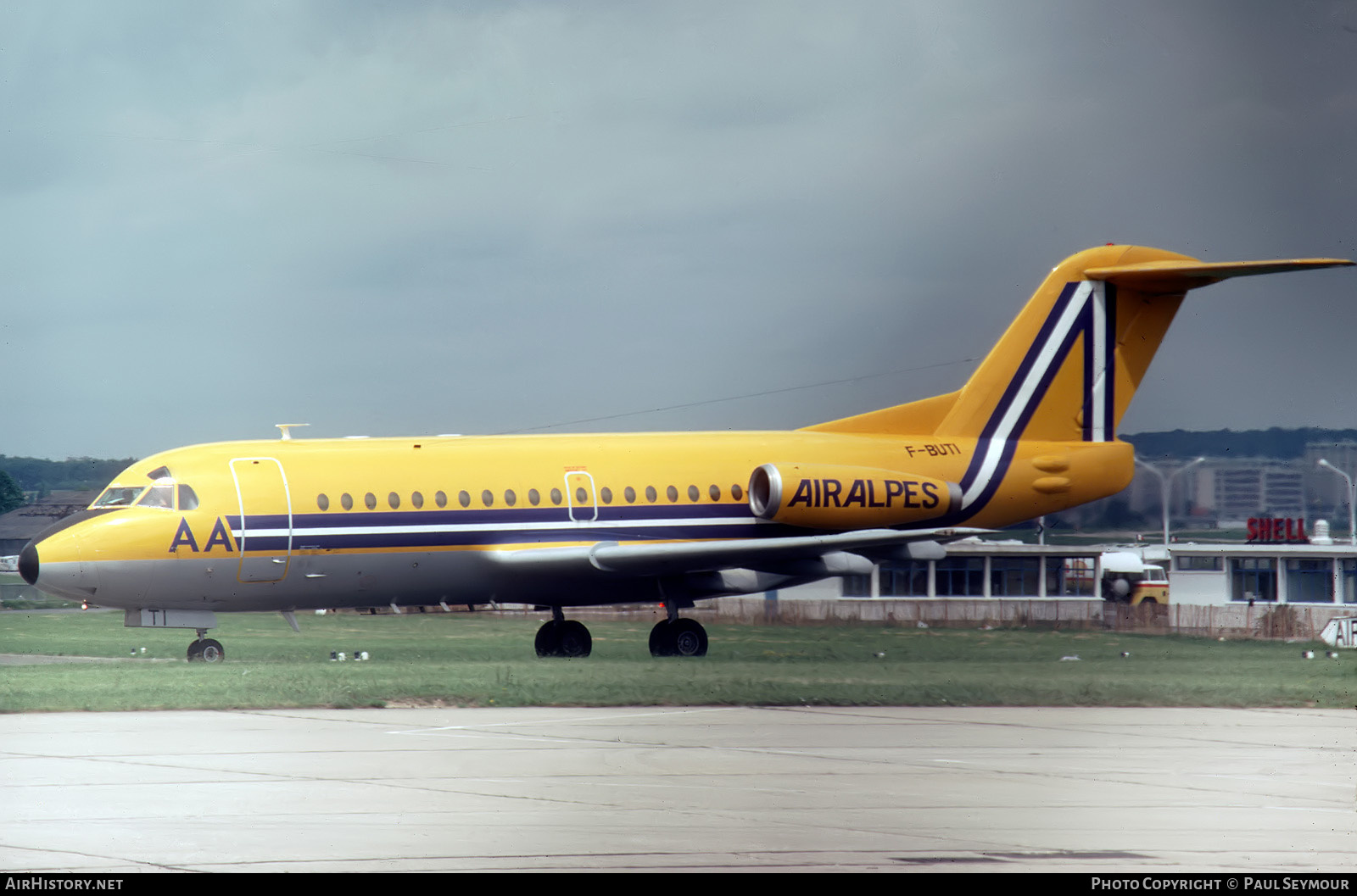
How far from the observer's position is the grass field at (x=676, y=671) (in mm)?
19016

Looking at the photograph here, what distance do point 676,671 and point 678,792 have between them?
11807mm

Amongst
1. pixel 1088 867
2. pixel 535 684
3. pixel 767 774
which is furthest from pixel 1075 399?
pixel 1088 867

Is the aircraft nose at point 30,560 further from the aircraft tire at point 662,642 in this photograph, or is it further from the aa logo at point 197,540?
the aircraft tire at point 662,642

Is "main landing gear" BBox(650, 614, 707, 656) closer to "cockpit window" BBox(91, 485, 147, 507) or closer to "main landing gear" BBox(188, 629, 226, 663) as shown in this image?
"main landing gear" BBox(188, 629, 226, 663)

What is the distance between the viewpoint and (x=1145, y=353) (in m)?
29.5

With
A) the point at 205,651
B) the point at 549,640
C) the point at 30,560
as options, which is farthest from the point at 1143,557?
the point at 30,560

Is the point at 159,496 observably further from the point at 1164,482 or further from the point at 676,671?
the point at 1164,482

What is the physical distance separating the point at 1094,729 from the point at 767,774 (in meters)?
5.23

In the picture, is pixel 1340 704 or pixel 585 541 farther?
pixel 585 541

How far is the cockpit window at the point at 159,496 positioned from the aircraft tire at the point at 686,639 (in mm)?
8881

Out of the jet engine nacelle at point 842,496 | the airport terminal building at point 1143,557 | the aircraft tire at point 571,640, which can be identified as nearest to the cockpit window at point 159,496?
the aircraft tire at point 571,640

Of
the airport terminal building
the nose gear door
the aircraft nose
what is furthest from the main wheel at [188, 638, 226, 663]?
the airport terminal building

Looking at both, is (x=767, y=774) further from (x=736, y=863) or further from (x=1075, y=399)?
(x=1075, y=399)

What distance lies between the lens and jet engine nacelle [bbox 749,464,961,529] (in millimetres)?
28422
